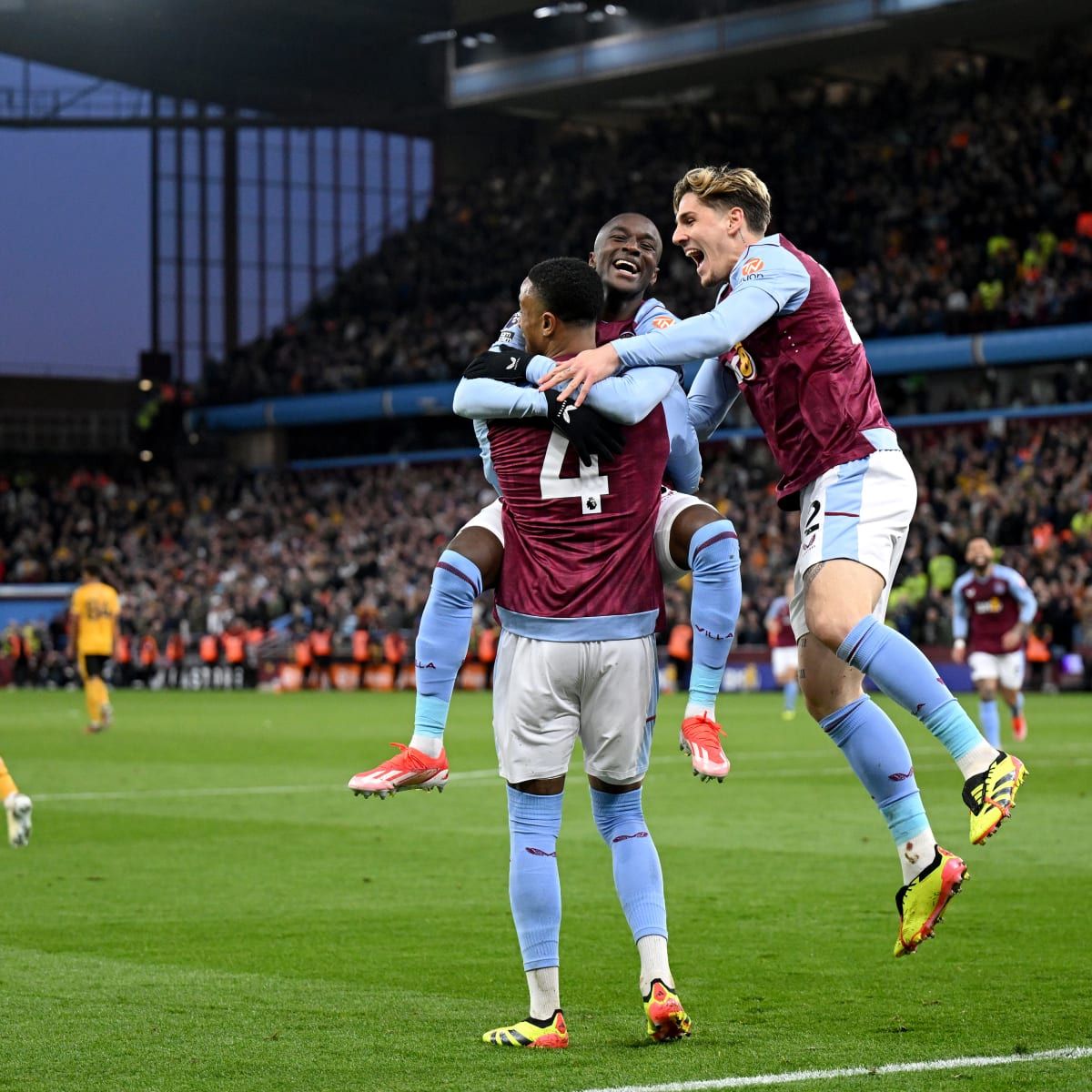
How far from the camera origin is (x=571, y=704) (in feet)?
17.9

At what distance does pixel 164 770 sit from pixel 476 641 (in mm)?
18294

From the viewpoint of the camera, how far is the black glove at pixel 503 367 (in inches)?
214

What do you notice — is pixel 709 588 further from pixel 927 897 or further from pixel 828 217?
pixel 828 217

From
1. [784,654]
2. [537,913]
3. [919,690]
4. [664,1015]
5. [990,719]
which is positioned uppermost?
[919,690]

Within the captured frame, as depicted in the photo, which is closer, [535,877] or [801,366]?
[535,877]

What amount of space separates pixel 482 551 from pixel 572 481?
15.6 inches

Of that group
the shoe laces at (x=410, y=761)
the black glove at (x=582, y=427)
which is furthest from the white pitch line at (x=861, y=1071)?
the black glove at (x=582, y=427)

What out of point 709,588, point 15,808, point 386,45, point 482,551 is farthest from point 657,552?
point 386,45

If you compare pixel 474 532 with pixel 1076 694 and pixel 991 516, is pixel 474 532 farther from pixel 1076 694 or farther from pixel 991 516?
pixel 991 516

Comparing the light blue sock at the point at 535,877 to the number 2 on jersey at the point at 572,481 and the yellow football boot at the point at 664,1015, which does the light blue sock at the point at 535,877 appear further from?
the number 2 on jersey at the point at 572,481

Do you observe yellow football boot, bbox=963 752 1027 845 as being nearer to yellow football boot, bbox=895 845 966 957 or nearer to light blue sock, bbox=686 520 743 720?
yellow football boot, bbox=895 845 966 957

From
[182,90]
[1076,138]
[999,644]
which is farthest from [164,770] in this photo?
[182,90]

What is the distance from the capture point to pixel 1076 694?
2767cm

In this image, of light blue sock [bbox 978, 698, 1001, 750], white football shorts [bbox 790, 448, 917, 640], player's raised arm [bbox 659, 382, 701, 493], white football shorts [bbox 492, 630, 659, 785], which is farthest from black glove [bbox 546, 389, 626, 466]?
light blue sock [bbox 978, 698, 1001, 750]
